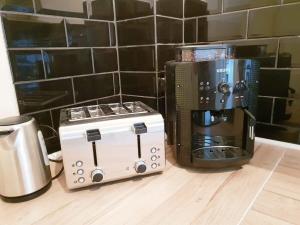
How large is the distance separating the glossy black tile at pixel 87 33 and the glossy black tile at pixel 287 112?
0.70 m

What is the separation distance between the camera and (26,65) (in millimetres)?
716

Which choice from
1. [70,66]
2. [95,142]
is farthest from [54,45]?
[95,142]

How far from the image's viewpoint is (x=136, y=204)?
555 millimetres

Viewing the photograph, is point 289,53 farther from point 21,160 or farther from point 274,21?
point 21,160

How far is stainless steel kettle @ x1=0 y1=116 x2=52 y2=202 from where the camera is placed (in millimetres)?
528

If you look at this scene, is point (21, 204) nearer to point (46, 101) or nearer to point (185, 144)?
point (46, 101)

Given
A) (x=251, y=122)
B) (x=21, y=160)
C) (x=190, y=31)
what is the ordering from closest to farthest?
(x=21, y=160) → (x=251, y=122) → (x=190, y=31)

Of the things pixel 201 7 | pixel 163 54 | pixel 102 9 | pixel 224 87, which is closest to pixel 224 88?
pixel 224 87

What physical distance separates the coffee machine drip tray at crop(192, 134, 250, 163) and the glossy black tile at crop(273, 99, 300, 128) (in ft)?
0.74

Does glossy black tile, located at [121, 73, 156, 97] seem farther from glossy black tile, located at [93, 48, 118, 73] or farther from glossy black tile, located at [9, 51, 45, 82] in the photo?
glossy black tile, located at [9, 51, 45, 82]

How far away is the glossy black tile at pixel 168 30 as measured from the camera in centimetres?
84

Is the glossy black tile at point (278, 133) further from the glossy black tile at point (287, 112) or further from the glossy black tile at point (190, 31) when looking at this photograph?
the glossy black tile at point (190, 31)

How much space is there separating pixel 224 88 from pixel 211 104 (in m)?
0.06

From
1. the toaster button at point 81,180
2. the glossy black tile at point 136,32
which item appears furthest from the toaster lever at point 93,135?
the glossy black tile at point 136,32
